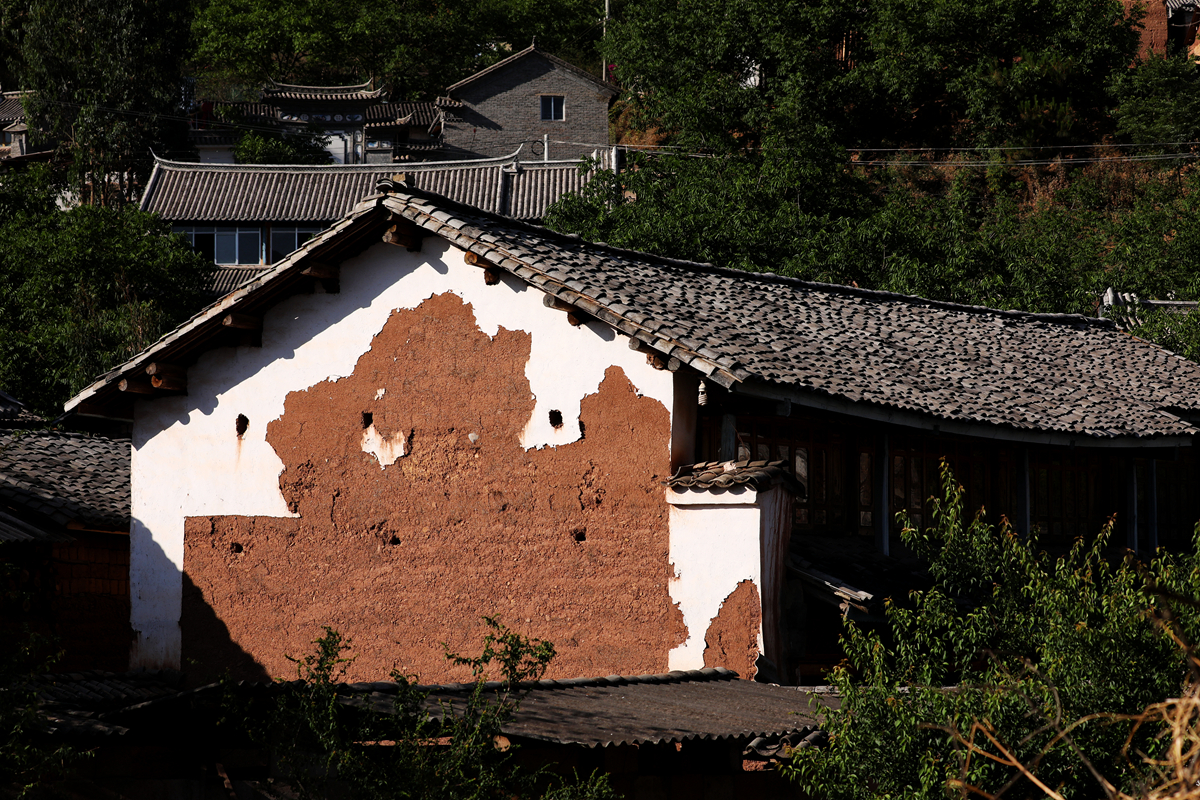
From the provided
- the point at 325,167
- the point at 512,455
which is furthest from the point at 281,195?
the point at 512,455

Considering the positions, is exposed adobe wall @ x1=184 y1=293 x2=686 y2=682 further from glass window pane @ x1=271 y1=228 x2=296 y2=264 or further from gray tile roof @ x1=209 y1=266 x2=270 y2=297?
glass window pane @ x1=271 y1=228 x2=296 y2=264

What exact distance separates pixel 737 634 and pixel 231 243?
30.3 meters

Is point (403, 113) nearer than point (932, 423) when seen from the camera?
No

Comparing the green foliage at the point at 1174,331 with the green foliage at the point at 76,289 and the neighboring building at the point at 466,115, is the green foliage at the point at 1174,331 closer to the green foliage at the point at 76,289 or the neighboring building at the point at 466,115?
the green foliage at the point at 76,289

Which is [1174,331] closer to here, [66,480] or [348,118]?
[66,480]

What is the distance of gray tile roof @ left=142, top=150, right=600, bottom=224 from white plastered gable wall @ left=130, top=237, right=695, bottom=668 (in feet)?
76.7

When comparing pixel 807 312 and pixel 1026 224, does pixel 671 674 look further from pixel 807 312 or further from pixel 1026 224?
pixel 1026 224

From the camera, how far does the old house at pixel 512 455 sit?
11875mm

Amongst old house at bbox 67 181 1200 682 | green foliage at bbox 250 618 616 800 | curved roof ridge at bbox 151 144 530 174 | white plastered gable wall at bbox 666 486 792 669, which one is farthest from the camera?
curved roof ridge at bbox 151 144 530 174

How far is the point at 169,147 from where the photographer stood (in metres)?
44.4

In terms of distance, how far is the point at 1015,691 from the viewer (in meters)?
6.97

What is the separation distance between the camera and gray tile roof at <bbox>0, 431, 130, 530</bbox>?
14.9 meters

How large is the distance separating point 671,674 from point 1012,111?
32935 millimetres

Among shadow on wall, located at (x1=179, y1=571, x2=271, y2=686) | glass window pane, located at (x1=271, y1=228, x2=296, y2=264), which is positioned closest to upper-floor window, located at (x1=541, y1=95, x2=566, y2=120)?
glass window pane, located at (x1=271, y1=228, x2=296, y2=264)
